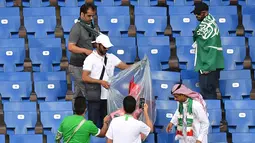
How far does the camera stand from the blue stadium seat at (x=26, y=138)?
1184 cm

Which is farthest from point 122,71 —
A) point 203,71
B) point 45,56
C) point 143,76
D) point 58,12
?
point 58,12

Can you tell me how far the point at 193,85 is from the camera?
41.8 feet

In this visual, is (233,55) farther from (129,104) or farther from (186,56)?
(129,104)

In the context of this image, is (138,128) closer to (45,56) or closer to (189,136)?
(189,136)

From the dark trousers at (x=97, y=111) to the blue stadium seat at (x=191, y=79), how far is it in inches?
62.3

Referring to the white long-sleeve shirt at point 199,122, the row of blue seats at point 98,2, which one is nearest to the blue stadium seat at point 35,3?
the row of blue seats at point 98,2

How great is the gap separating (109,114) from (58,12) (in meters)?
3.78

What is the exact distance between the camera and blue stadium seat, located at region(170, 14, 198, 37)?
14.0 metres

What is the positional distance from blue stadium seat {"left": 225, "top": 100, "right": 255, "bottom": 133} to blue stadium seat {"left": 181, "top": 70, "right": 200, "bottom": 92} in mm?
554

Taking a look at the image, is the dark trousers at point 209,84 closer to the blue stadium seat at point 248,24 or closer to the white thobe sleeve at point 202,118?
the white thobe sleeve at point 202,118

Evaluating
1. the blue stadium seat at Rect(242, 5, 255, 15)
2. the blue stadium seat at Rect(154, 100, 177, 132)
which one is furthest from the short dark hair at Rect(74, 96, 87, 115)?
the blue stadium seat at Rect(242, 5, 255, 15)

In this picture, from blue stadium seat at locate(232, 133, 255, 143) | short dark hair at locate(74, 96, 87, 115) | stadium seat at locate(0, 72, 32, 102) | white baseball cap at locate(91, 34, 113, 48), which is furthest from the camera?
stadium seat at locate(0, 72, 32, 102)

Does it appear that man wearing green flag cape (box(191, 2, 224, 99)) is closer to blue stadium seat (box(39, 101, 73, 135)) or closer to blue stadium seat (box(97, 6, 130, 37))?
blue stadium seat (box(39, 101, 73, 135))

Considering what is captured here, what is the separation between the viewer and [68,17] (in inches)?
553
